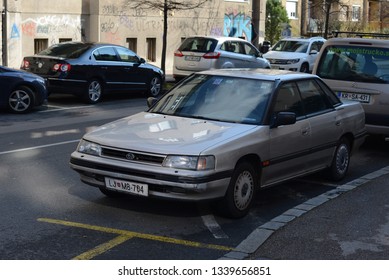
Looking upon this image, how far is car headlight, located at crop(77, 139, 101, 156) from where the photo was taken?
25.5 ft

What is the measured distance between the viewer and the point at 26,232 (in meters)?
7.10

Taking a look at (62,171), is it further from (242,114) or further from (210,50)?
(210,50)

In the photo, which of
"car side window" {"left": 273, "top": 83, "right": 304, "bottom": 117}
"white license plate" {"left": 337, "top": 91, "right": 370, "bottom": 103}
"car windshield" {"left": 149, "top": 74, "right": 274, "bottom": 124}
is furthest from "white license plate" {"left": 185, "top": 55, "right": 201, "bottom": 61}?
"car side window" {"left": 273, "top": 83, "right": 304, "bottom": 117}

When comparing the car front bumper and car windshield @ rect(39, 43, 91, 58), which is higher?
car windshield @ rect(39, 43, 91, 58)

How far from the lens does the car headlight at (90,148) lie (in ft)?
25.5

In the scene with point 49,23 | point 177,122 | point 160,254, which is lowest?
point 160,254

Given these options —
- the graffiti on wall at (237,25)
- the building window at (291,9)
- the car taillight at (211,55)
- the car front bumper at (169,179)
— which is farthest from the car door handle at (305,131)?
the building window at (291,9)

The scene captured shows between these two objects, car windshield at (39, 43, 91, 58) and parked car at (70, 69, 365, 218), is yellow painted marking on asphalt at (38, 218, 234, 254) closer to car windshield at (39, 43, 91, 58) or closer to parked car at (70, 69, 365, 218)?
parked car at (70, 69, 365, 218)

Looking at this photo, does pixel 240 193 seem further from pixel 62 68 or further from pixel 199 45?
pixel 199 45

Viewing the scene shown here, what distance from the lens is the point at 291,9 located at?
46.4 metres

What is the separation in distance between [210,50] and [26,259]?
1774cm

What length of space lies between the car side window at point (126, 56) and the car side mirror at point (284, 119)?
11.9m

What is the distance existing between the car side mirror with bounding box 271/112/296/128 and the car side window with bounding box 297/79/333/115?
0.95m
